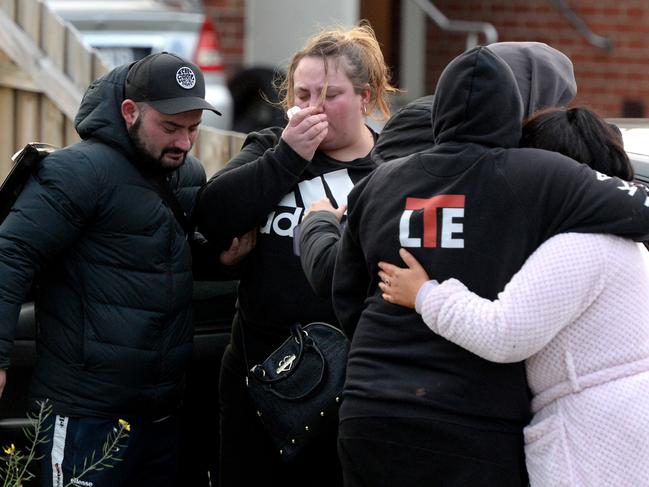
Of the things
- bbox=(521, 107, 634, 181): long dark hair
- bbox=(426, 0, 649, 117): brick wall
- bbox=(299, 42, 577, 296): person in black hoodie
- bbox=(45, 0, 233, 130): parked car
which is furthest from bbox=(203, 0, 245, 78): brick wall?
bbox=(521, 107, 634, 181): long dark hair

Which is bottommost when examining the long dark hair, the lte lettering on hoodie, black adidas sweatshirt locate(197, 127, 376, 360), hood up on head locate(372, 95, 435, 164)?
black adidas sweatshirt locate(197, 127, 376, 360)

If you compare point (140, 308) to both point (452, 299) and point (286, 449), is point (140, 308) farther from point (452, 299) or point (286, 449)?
point (452, 299)

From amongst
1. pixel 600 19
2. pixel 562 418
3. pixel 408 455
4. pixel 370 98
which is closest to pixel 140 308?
pixel 370 98

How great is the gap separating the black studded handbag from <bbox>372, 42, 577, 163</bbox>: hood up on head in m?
0.52

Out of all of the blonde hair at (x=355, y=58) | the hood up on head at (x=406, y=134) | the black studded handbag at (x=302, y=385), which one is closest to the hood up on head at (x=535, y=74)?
the hood up on head at (x=406, y=134)

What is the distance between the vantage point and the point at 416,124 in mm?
3020

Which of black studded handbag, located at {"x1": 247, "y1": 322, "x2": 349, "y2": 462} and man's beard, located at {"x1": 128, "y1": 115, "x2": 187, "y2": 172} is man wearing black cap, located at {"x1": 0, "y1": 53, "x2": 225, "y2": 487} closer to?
man's beard, located at {"x1": 128, "y1": 115, "x2": 187, "y2": 172}

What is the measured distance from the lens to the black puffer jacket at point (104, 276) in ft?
11.0

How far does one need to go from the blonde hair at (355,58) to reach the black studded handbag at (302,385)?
0.68 m

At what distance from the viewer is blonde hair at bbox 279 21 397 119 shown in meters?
3.51

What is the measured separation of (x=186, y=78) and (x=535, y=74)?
0.98 metres

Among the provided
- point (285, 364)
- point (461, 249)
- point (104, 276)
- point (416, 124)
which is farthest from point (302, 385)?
point (461, 249)

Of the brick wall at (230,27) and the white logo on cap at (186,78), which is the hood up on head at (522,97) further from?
the brick wall at (230,27)

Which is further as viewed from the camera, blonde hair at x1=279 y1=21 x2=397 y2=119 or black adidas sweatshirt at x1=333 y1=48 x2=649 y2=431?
blonde hair at x1=279 y1=21 x2=397 y2=119
